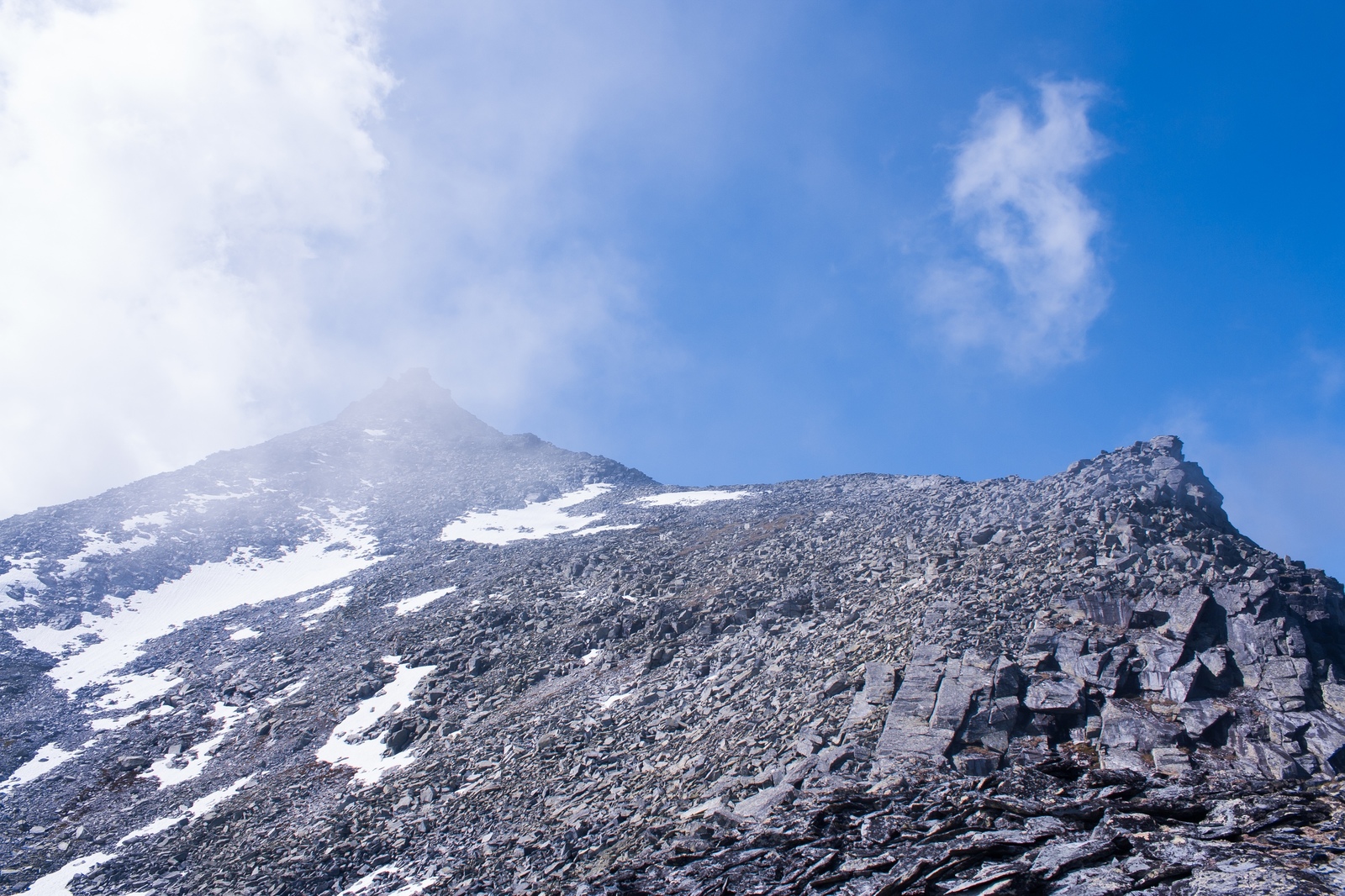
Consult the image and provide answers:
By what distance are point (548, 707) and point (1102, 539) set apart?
2631 cm

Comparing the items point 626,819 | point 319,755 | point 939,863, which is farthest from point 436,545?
point 939,863

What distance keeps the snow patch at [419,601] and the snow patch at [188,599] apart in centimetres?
1357

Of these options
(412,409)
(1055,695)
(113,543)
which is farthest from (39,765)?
(412,409)

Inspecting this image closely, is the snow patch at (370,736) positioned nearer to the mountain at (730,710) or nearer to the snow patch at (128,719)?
the mountain at (730,710)

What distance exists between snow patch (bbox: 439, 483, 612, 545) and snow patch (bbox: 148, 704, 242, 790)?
104 ft

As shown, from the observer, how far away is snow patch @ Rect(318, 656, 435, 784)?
3092cm

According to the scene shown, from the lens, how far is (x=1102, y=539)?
104ft

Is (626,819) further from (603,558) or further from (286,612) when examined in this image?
(286,612)

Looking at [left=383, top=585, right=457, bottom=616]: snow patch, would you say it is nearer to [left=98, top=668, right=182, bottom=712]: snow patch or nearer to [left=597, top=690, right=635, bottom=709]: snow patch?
[left=98, top=668, right=182, bottom=712]: snow patch

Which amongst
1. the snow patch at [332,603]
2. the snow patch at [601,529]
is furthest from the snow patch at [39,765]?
the snow patch at [601,529]

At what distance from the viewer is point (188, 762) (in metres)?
34.9

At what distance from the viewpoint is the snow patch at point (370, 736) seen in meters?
30.9

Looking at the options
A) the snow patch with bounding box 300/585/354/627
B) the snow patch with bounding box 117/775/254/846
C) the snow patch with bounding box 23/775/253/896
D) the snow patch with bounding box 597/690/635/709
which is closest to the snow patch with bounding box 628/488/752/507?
the snow patch with bounding box 300/585/354/627

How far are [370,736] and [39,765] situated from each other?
60.5ft
